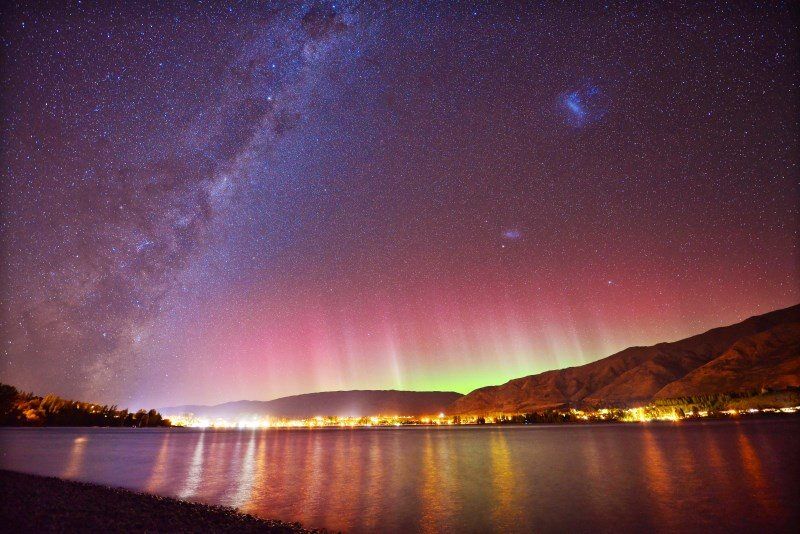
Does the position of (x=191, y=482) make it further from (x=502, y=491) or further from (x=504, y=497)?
(x=504, y=497)

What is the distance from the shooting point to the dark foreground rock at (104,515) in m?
14.4

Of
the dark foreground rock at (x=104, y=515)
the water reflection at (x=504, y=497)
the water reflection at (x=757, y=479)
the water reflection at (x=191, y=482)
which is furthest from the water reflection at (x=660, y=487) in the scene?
the water reflection at (x=191, y=482)

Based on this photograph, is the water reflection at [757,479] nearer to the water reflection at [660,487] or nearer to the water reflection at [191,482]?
the water reflection at [660,487]

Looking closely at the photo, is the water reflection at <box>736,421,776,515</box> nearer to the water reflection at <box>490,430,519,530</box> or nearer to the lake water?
the lake water

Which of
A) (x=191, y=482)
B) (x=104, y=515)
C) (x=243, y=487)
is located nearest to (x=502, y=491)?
(x=243, y=487)

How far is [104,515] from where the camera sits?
53.9ft

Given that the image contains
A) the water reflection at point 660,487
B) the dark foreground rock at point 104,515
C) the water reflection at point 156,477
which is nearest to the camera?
the dark foreground rock at point 104,515

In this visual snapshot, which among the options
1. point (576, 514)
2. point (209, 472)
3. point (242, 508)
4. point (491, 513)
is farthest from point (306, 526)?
point (209, 472)

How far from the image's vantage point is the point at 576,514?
22.2m

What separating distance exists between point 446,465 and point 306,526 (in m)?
30.1

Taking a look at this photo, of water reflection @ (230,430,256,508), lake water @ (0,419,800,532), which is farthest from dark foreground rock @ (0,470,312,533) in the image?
water reflection @ (230,430,256,508)

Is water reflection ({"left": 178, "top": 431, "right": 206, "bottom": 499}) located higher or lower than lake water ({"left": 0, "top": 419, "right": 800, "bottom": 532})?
higher

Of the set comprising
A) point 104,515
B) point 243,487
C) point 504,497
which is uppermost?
point 104,515

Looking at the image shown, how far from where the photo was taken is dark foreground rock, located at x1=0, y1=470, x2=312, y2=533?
47.1 ft
